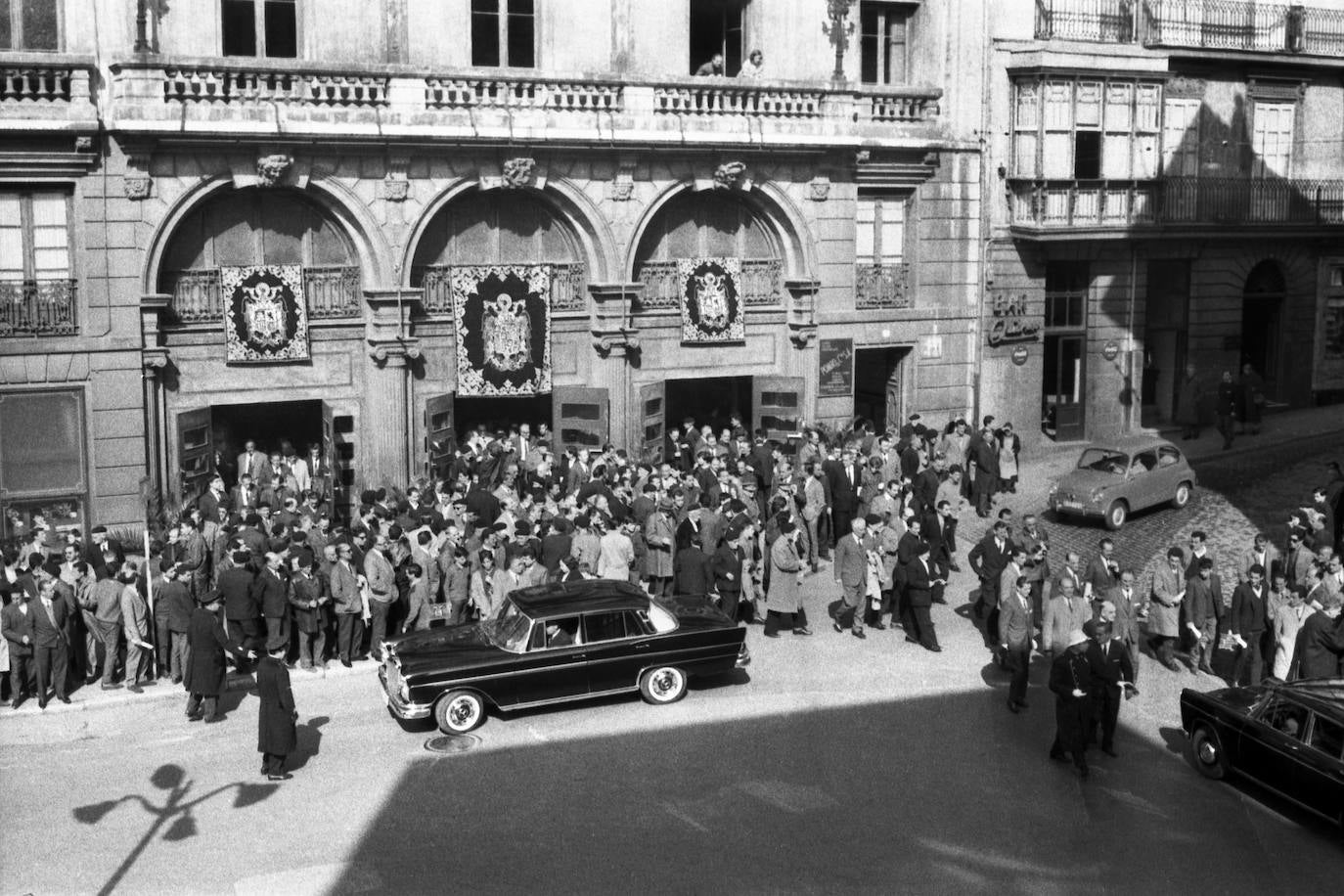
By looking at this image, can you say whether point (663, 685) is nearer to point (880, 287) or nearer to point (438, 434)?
point (438, 434)

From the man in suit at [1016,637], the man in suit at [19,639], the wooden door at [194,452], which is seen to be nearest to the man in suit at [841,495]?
the man in suit at [1016,637]

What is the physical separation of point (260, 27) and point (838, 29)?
39.9ft

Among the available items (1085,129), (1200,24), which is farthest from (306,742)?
(1200,24)

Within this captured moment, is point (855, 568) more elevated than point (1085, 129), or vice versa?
point (1085, 129)

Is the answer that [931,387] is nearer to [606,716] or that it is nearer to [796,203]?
[796,203]

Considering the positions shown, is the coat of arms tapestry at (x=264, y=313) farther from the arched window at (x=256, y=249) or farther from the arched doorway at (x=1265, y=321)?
the arched doorway at (x=1265, y=321)

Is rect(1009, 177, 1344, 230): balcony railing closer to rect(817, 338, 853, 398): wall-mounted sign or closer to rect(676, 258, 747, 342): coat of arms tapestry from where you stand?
rect(817, 338, 853, 398): wall-mounted sign

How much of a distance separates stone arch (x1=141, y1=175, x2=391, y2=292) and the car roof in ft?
36.4

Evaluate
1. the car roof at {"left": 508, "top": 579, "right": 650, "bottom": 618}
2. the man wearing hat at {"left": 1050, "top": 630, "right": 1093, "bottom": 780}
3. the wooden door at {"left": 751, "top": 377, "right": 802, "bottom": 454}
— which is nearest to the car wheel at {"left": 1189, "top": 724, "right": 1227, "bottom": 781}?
the man wearing hat at {"left": 1050, "top": 630, "right": 1093, "bottom": 780}

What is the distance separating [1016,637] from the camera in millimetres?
19703

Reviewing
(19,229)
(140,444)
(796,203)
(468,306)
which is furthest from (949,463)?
(19,229)

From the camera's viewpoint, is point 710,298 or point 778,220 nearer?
point 710,298

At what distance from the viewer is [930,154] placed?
111ft

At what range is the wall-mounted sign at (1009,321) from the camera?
34688 mm
